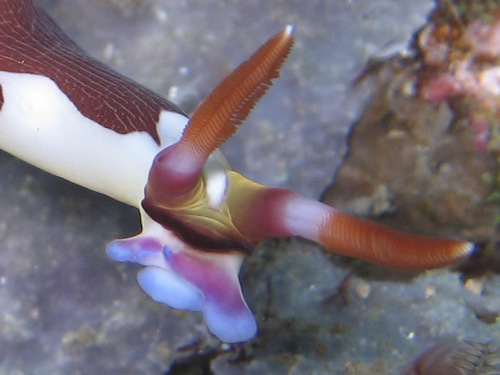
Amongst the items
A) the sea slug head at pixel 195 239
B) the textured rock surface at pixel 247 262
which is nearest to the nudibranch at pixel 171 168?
the sea slug head at pixel 195 239

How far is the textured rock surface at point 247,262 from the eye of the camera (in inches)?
90.7

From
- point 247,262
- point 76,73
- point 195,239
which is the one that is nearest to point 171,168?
point 195,239

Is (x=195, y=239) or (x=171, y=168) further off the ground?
(x=171, y=168)

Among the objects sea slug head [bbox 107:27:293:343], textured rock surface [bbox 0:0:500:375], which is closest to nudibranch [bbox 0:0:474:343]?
sea slug head [bbox 107:27:293:343]

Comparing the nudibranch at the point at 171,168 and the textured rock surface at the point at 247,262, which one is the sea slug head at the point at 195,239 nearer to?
the nudibranch at the point at 171,168

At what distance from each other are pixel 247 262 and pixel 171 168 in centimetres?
96

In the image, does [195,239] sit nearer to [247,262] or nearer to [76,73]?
[247,262]

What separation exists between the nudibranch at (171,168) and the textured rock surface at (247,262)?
356 mm

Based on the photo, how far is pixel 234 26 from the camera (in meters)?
2.79

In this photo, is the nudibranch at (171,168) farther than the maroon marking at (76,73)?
No

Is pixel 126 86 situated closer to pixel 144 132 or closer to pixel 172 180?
pixel 144 132

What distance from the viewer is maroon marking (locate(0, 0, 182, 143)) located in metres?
2.11

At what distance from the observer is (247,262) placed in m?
2.62

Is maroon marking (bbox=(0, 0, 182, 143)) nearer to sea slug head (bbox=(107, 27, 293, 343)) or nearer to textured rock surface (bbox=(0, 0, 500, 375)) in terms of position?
sea slug head (bbox=(107, 27, 293, 343))
